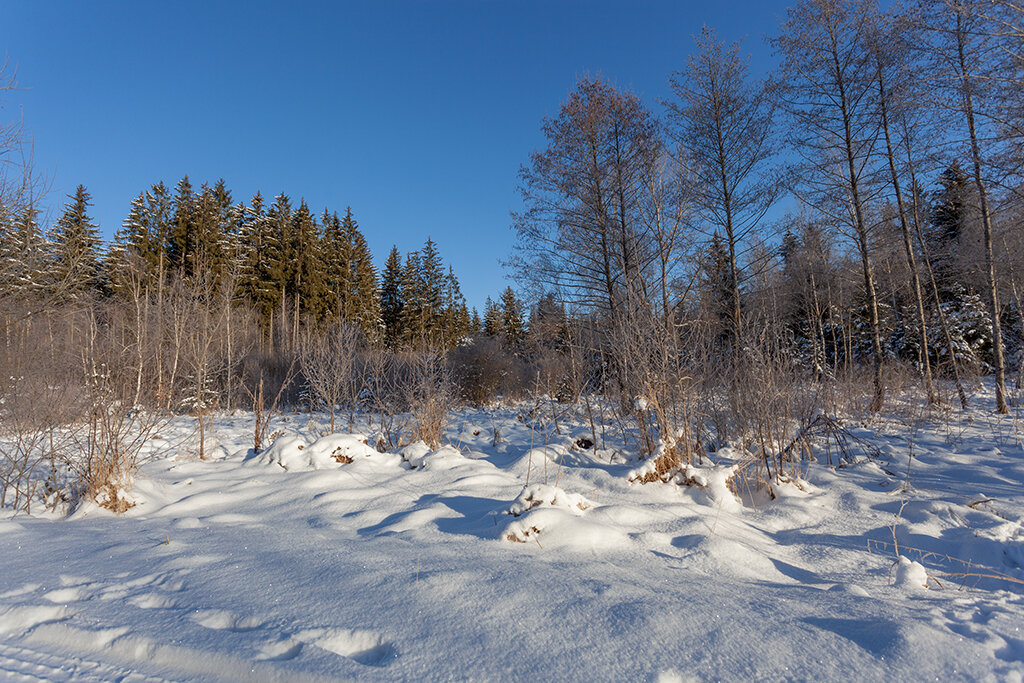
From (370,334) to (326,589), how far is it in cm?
2831

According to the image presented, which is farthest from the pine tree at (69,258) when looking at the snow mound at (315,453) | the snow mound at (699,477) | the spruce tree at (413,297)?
the spruce tree at (413,297)

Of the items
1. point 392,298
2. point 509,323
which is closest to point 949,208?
point 509,323

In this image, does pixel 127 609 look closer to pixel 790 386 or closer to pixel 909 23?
pixel 790 386

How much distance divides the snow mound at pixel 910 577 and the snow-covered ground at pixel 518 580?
14 mm

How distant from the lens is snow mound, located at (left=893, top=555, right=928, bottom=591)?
2688 mm

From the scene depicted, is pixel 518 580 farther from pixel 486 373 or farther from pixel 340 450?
pixel 486 373

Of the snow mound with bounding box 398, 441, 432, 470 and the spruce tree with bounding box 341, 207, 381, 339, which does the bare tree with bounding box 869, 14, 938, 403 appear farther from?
the spruce tree with bounding box 341, 207, 381, 339

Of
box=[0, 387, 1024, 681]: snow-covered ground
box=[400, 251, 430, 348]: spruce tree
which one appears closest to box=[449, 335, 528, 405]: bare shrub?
box=[0, 387, 1024, 681]: snow-covered ground

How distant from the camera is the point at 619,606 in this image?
2.20 metres

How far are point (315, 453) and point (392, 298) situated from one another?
3162 cm

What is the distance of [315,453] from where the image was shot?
546 cm

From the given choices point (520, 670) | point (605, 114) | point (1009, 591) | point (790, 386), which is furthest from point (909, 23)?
point (520, 670)

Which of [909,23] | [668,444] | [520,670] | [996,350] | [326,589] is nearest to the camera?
[520,670]

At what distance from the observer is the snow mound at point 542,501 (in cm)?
343
